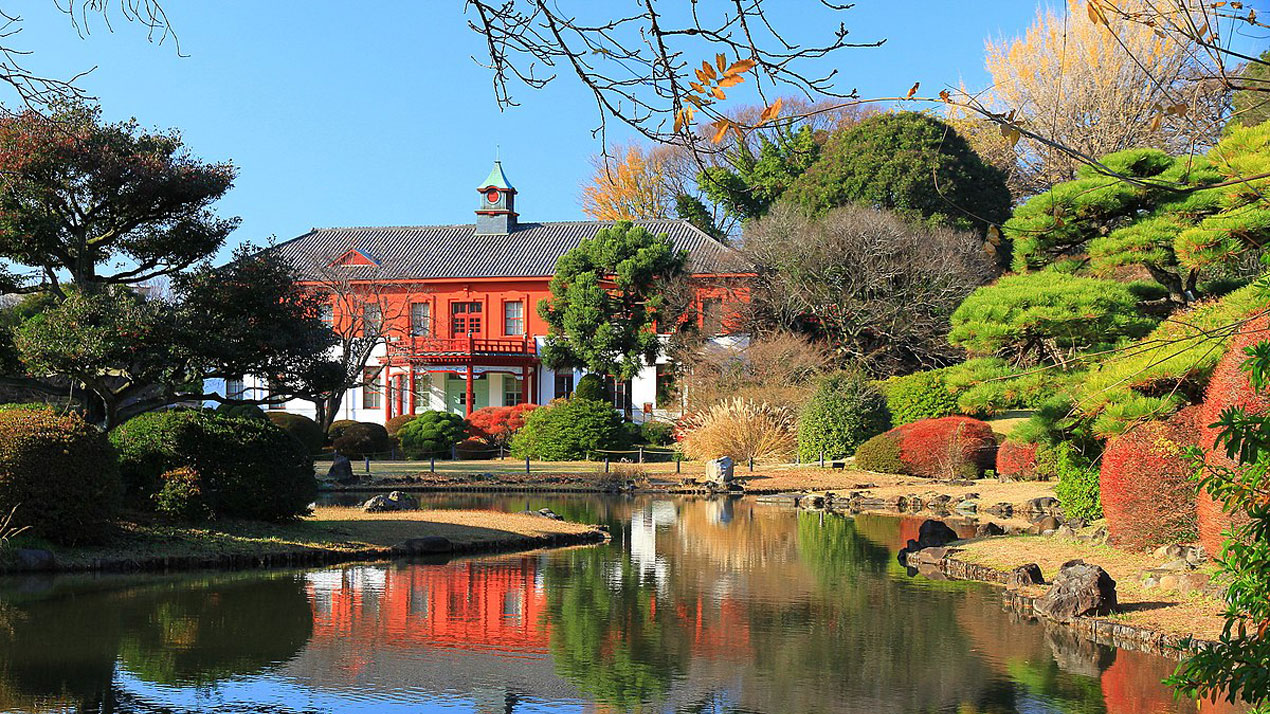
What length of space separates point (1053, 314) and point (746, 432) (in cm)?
1554

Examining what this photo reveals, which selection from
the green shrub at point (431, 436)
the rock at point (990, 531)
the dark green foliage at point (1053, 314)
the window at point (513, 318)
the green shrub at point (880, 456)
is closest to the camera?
the dark green foliage at point (1053, 314)

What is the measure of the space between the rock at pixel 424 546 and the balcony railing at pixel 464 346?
85.7 ft

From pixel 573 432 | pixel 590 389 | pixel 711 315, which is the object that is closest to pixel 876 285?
pixel 711 315

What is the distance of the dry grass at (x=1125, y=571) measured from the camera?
9734mm

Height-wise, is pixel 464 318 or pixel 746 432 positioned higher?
pixel 464 318

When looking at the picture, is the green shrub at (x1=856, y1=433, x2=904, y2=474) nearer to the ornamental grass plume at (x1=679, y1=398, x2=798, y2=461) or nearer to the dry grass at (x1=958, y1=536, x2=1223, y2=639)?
the ornamental grass plume at (x1=679, y1=398, x2=798, y2=461)

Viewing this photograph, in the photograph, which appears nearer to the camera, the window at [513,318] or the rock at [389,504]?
the rock at [389,504]

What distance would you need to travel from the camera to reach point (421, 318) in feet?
147

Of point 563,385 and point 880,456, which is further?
point 563,385

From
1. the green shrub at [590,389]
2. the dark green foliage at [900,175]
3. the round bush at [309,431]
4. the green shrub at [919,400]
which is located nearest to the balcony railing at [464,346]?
the green shrub at [590,389]

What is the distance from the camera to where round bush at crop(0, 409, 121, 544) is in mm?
12141

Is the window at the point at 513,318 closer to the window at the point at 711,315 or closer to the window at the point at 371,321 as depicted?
the window at the point at 371,321

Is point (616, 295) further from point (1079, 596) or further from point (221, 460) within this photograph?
point (1079, 596)

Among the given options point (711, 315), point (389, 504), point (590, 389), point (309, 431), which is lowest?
point (389, 504)
